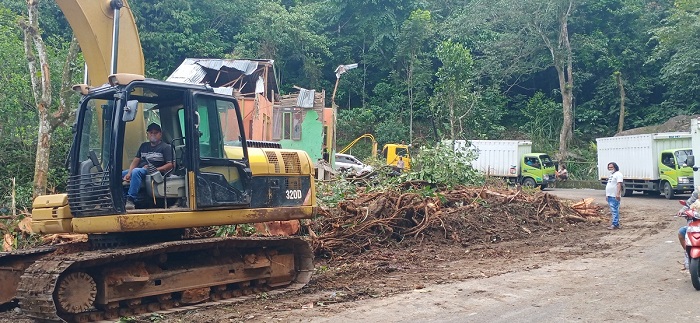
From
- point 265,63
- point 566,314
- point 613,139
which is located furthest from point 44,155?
point 613,139

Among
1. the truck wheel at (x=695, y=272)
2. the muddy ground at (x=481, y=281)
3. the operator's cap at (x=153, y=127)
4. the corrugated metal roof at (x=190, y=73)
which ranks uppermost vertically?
the corrugated metal roof at (x=190, y=73)

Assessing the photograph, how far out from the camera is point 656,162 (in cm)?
2595

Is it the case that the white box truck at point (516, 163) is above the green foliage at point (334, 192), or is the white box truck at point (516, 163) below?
above

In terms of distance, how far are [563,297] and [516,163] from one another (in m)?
25.9

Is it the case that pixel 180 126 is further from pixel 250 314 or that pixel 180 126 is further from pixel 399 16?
pixel 399 16

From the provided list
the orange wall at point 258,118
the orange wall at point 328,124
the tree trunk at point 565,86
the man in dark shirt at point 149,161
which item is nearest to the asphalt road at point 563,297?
the man in dark shirt at point 149,161

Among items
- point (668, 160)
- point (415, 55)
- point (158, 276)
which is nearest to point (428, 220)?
point (158, 276)

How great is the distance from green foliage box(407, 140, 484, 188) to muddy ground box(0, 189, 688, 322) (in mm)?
2413

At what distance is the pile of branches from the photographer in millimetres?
12148

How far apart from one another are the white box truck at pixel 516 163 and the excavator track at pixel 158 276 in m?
24.2

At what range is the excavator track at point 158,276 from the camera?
22.5 ft

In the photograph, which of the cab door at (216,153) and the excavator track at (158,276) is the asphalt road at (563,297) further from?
the cab door at (216,153)

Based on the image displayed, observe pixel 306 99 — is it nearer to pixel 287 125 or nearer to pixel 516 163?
pixel 287 125

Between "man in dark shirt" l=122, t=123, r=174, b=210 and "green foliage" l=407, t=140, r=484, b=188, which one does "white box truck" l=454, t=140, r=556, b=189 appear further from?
"man in dark shirt" l=122, t=123, r=174, b=210
